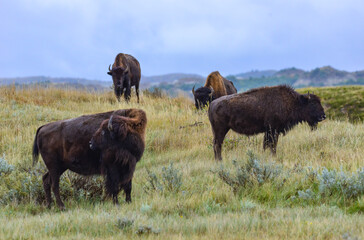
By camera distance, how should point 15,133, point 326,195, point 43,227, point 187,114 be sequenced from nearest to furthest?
point 43,227
point 326,195
point 15,133
point 187,114

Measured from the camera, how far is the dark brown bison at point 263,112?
28.5 ft

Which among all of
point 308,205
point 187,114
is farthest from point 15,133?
point 308,205

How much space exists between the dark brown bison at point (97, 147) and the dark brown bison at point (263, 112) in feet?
10.2

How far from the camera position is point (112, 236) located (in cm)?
423

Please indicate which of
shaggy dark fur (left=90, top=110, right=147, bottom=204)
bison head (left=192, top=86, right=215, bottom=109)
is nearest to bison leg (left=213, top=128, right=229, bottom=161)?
shaggy dark fur (left=90, top=110, right=147, bottom=204)

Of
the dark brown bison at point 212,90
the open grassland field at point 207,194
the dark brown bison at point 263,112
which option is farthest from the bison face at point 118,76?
the dark brown bison at point 263,112

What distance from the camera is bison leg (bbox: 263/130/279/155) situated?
28.7ft

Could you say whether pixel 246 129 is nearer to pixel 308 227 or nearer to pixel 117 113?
pixel 117 113

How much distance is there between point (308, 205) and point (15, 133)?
9.02 metres

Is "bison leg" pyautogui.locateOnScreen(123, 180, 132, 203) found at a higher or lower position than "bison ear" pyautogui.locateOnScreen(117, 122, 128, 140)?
lower

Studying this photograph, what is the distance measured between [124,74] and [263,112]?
10398 millimetres

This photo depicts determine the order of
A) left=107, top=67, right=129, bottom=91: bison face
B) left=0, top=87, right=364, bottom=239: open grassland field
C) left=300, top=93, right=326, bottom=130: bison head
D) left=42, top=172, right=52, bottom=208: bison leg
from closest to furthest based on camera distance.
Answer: left=0, top=87, right=364, bottom=239: open grassland field → left=42, top=172, right=52, bottom=208: bison leg → left=300, top=93, right=326, bottom=130: bison head → left=107, top=67, right=129, bottom=91: bison face

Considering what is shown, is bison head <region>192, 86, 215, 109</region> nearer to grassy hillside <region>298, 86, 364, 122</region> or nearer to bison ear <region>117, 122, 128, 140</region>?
bison ear <region>117, 122, 128, 140</region>

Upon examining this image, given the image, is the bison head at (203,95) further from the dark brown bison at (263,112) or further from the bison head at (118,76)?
the dark brown bison at (263,112)
